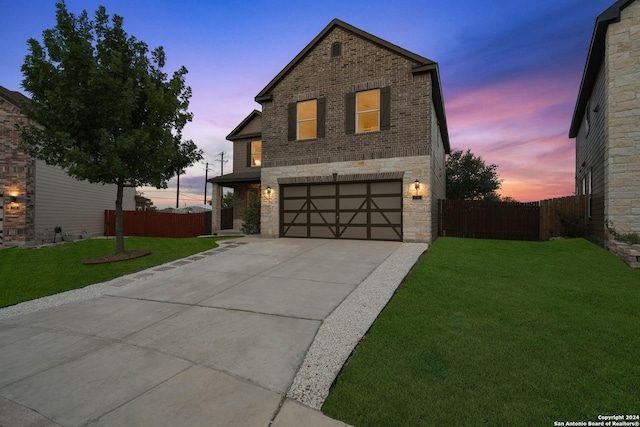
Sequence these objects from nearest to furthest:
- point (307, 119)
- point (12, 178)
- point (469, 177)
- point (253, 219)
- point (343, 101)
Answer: point (343, 101)
point (307, 119)
point (12, 178)
point (253, 219)
point (469, 177)

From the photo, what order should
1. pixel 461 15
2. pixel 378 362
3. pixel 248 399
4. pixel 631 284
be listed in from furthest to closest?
pixel 461 15 → pixel 631 284 → pixel 378 362 → pixel 248 399

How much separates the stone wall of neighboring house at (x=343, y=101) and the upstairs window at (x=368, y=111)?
0.28 metres

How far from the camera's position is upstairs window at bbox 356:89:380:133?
12.1 metres

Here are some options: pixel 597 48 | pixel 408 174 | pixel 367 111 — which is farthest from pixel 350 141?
pixel 597 48

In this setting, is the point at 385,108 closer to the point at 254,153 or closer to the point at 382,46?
the point at 382,46

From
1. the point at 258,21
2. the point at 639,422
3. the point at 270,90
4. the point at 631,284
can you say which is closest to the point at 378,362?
the point at 639,422

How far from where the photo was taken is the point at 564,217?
1337 cm

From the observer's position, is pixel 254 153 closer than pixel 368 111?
No

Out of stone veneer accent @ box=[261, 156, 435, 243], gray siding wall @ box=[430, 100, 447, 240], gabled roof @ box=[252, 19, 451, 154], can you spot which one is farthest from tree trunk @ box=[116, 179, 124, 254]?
gray siding wall @ box=[430, 100, 447, 240]

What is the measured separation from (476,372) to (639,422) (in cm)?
119

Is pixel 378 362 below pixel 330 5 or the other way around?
below

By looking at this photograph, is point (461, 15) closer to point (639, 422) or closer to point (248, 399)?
point (639, 422)

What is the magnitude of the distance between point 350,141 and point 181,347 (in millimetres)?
10233

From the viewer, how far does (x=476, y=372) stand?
3113mm
